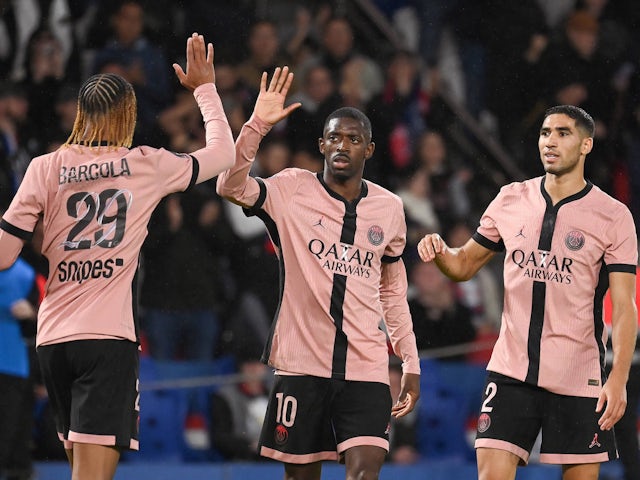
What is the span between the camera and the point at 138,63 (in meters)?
11.3

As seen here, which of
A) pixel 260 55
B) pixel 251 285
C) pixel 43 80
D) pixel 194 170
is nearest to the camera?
pixel 194 170

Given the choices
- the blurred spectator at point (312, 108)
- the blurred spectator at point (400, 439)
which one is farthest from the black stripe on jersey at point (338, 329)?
the blurred spectator at point (312, 108)

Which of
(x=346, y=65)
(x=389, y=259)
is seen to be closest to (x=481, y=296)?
(x=346, y=65)

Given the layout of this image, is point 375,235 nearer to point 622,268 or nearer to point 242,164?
point 242,164

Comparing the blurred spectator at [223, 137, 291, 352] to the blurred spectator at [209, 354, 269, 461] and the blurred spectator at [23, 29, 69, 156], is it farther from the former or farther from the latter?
the blurred spectator at [23, 29, 69, 156]

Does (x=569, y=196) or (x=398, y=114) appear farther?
(x=398, y=114)

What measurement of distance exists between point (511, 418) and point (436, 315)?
425 centimetres

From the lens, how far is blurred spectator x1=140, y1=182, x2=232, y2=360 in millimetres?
10273

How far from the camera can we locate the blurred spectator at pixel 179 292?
10.3 metres

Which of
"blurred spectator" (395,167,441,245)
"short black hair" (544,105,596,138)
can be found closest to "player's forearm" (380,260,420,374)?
"short black hair" (544,105,596,138)

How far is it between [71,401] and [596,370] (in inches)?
96.6

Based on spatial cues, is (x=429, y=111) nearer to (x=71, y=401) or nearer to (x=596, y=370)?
(x=596, y=370)

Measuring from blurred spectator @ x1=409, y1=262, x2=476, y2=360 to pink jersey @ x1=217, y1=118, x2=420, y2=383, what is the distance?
3.95m

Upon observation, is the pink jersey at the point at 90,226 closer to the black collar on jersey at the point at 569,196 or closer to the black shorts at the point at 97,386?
the black shorts at the point at 97,386
